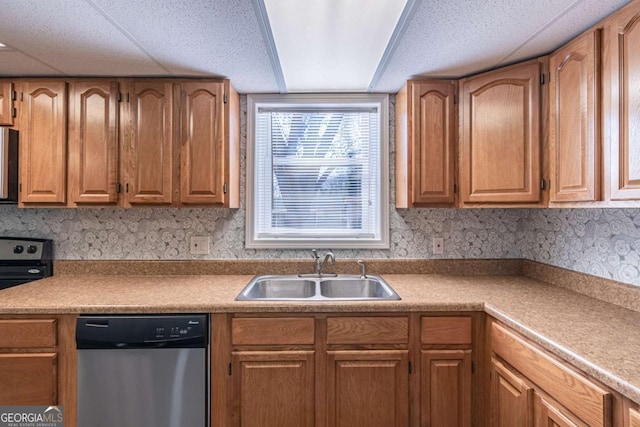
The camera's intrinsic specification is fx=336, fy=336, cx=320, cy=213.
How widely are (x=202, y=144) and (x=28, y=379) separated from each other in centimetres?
141

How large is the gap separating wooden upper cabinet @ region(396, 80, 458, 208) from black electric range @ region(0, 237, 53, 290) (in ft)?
7.76

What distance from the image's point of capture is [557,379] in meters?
1.13

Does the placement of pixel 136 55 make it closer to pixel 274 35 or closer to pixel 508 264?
pixel 274 35

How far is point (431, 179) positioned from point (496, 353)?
38.0 inches

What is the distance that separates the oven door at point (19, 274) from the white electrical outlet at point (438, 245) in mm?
2556

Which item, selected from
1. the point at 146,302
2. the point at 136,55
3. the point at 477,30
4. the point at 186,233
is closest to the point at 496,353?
the point at 477,30

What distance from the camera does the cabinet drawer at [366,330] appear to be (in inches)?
63.6

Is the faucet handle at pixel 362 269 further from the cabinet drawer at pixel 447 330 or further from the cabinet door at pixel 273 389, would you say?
the cabinet door at pixel 273 389

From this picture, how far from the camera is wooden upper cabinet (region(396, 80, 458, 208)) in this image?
1.98 metres

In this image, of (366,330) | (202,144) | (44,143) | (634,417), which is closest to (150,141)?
(202,144)

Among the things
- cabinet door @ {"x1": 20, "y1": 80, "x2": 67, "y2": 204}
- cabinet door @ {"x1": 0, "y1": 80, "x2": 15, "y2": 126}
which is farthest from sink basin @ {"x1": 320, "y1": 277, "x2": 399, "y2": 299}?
cabinet door @ {"x1": 0, "y1": 80, "x2": 15, "y2": 126}

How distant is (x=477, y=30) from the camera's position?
1480 mm

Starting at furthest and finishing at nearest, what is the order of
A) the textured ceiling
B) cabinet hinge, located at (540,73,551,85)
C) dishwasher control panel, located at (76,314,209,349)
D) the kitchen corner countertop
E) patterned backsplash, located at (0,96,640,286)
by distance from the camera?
patterned backsplash, located at (0,96,640,286)
cabinet hinge, located at (540,73,551,85)
dishwasher control panel, located at (76,314,209,349)
the textured ceiling
the kitchen corner countertop

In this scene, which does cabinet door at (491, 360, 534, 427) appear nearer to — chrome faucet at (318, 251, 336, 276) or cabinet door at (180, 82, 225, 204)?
chrome faucet at (318, 251, 336, 276)
